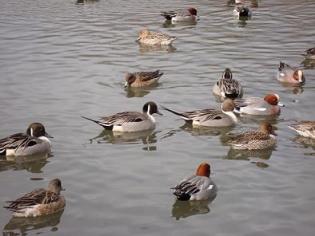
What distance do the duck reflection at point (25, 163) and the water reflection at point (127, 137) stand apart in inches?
56.6

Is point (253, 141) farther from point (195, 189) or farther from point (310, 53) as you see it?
point (310, 53)

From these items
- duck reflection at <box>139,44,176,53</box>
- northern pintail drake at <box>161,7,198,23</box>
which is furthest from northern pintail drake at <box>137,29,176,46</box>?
northern pintail drake at <box>161,7,198,23</box>

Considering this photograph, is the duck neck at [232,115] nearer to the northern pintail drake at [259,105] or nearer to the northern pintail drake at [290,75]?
the northern pintail drake at [259,105]

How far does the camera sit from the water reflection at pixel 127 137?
49.2 ft

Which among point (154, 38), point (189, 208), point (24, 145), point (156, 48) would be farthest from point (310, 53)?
point (189, 208)

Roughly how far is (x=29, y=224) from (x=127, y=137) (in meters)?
4.60

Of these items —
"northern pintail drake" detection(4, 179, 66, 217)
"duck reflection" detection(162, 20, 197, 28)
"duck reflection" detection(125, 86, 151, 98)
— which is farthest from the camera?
"duck reflection" detection(162, 20, 197, 28)

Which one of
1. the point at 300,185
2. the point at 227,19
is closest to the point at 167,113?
the point at 300,185

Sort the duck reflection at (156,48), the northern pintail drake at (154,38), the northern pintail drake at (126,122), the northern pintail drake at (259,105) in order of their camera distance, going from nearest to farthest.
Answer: the northern pintail drake at (126,122)
the northern pintail drake at (259,105)
the duck reflection at (156,48)
the northern pintail drake at (154,38)

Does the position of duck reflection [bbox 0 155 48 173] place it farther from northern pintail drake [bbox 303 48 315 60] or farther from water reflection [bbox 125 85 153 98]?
northern pintail drake [bbox 303 48 315 60]

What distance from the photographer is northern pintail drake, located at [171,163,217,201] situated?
38.2 ft

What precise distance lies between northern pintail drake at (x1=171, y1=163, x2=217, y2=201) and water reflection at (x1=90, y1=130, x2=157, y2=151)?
2894mm

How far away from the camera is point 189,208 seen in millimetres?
11719

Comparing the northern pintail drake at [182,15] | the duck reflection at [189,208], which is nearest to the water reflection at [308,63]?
the northern pintail drake at [182,15]
